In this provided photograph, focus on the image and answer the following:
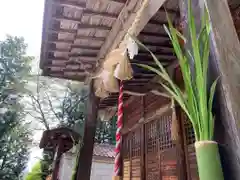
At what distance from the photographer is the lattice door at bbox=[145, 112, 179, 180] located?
133 inches

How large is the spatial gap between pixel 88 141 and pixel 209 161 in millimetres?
2770

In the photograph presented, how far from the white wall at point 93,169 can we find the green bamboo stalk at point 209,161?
11202 millimetres

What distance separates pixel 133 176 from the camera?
4.88 m

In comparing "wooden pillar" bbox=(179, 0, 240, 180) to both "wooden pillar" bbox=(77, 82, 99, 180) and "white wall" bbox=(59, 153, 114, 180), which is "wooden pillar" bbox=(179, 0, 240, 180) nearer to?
"wooden pillar" bbox=(77, 82, 99, 180)

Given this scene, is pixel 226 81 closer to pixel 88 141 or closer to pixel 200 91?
pixel 200 91

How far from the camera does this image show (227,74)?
914mm

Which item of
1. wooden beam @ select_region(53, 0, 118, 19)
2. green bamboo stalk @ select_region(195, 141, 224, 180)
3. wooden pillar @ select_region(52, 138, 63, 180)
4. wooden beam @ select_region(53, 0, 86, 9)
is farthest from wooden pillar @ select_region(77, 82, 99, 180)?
green bamboo stalk @ select_region(195, 141, 224, 180)

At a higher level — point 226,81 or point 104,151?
point 104,151

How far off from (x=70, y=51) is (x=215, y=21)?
265 centimetres

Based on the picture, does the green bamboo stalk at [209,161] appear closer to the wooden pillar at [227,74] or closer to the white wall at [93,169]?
the wooden pillar at [227,74]

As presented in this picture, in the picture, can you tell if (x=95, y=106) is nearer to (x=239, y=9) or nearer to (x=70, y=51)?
(x=70, y=51)

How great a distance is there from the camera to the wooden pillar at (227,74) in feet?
2.64

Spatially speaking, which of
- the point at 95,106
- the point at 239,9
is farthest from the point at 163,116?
the point at 239,9

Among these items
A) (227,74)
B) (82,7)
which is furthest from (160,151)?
(227,74)
